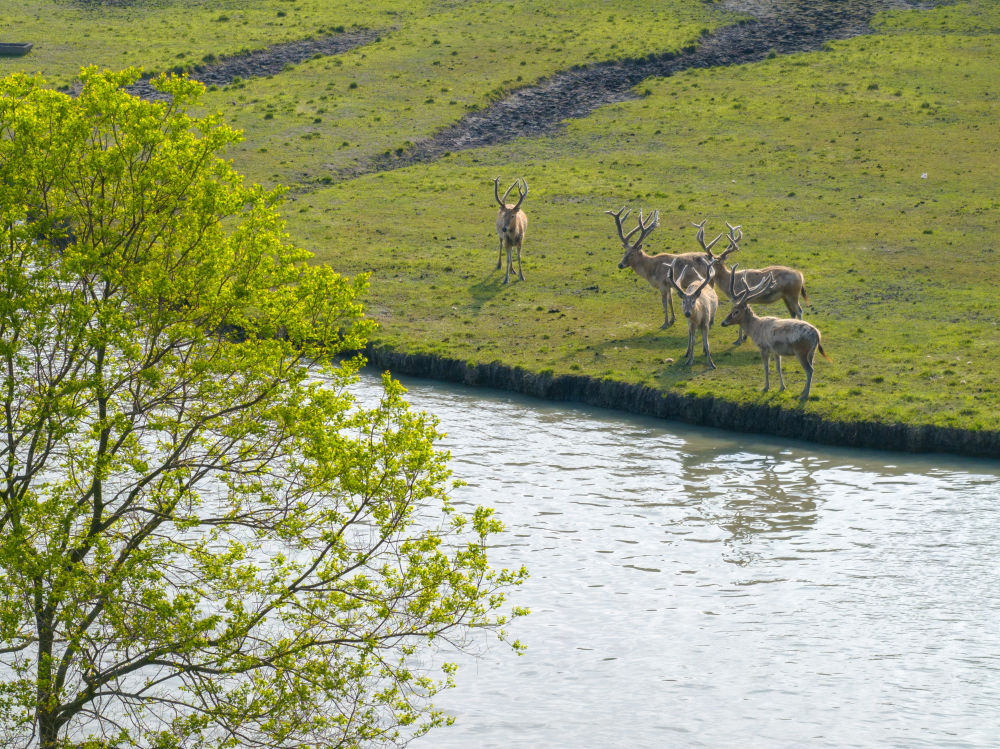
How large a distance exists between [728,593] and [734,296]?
11.4 m

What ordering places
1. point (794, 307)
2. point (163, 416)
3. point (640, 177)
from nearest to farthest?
point (163, 416), point (794, 307), point (640, 177)

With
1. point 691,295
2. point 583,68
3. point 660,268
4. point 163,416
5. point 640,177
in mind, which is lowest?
point 163,416

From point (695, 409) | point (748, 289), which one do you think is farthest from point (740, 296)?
point (695, 409)

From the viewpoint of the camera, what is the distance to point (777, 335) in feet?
85.3

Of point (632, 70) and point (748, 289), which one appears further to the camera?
point (632, 70)

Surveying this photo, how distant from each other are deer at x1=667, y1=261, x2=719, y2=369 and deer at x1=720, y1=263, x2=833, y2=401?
1.83ft

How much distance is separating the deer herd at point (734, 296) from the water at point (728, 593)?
7.72 ft

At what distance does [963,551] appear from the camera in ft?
62.8

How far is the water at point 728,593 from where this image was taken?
48.5 ft

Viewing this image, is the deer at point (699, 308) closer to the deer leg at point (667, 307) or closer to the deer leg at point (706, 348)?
the deer leg at point (706, 348)

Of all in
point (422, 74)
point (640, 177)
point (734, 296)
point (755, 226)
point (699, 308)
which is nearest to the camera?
point (699, 308)

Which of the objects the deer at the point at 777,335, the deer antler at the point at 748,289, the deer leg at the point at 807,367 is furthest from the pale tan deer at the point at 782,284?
the deer leg at the point at 807,367

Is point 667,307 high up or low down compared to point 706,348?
up

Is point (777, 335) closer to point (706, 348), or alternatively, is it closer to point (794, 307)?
point (706, 348)
